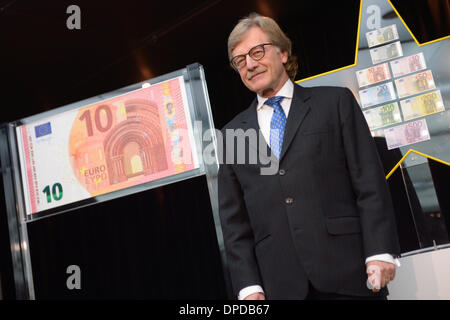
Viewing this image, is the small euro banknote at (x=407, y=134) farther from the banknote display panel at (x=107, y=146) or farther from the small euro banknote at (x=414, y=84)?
the banknote display panel at (x=107, y=146)

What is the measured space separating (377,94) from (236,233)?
174cm

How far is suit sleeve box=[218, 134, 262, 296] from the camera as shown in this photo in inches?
58.0

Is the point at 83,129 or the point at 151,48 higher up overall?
the point at 151,48

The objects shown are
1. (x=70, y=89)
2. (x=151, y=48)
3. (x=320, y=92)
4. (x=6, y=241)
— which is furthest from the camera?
(x=6, y=241)

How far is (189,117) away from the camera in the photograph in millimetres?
2471

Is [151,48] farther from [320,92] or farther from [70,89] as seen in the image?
[320,92]

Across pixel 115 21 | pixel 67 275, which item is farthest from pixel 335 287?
pixel 67 275

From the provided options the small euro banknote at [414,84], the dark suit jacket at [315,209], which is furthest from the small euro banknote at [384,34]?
the dark suit jacket at [315,209]

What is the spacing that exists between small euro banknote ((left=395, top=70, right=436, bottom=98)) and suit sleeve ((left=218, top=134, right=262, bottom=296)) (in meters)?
1.67

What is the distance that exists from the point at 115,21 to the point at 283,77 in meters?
2.59

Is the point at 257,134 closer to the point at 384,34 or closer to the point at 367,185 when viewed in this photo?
the point at 367,185

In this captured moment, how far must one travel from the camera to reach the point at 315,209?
4.53 ft

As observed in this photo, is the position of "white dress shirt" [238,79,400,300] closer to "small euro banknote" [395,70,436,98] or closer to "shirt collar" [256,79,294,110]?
"shirt collar" [256,79,294,110]

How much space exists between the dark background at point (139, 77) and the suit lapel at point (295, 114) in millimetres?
2490
